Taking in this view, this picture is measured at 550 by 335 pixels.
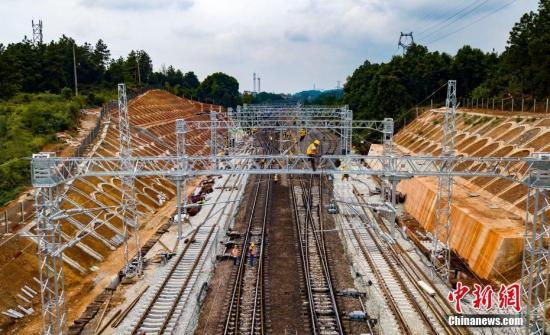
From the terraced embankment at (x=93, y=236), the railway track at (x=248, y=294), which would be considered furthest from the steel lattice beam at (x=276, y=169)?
the railway track at (x=248, y=294)

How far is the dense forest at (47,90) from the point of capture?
33.3 meters

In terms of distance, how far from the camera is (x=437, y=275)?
22.7m

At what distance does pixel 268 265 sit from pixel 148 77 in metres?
93.0

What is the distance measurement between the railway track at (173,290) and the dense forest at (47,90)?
8.38m

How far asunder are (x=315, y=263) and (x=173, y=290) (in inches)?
316

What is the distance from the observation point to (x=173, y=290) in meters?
21.3

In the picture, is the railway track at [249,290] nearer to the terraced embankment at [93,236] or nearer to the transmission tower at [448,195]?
the terraced embankment at [93,236]

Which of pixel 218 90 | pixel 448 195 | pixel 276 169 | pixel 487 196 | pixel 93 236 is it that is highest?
pixel 218 90

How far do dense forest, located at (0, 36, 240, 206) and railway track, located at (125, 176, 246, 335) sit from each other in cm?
838

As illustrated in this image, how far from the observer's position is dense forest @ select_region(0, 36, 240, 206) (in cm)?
3328

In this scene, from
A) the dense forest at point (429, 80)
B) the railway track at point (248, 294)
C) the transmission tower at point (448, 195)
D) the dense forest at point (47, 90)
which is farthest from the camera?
the dense forest at point (429, 80)

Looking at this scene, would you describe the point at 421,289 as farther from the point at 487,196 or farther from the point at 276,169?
the point at 487,196

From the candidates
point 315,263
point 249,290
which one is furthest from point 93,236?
point 315,263

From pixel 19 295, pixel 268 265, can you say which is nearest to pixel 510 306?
pixel 268 265
